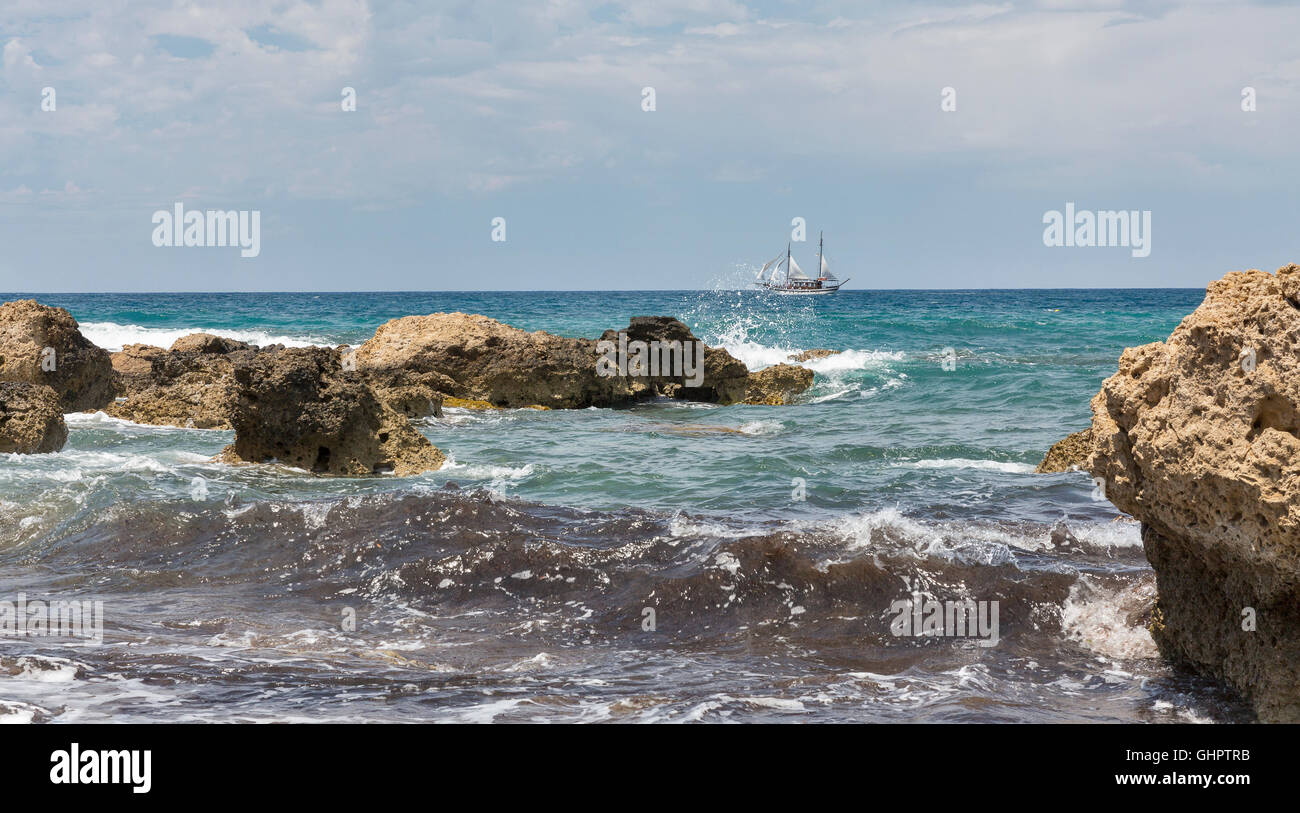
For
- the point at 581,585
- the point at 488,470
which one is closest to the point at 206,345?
the point at 488,470

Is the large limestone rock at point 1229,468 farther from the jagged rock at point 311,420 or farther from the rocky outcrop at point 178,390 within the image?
the rocky outcrop at point 178,390

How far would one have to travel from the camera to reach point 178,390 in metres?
16.2

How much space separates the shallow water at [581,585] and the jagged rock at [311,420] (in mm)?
397

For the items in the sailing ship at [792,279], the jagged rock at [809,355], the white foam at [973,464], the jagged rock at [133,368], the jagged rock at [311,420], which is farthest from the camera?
the sailing ship at [792,279]

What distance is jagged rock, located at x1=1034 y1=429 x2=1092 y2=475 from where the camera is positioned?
11359 mm

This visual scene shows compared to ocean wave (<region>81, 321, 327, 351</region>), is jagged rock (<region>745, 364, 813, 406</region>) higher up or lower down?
lower down

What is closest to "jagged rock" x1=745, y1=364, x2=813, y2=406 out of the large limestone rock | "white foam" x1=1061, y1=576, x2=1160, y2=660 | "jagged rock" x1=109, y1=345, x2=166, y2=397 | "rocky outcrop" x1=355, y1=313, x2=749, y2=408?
"rocky outcrop" x1=355, y1=313, x2=749, y2=408

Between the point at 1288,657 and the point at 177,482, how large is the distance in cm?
911

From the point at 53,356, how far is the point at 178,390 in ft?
5.69

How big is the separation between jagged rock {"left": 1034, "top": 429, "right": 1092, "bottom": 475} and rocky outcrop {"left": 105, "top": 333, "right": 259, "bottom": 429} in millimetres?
9688

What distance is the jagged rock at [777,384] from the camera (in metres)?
21.0

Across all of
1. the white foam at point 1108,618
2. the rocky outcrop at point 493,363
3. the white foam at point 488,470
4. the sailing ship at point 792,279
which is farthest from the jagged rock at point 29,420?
the sailing ship at point 792,279

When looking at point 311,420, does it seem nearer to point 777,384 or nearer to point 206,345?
point 206,345

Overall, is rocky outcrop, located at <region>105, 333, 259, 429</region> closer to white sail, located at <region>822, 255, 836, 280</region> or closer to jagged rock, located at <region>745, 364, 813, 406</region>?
jagged rock, located at <region>745, 364, 813, 406</region>
